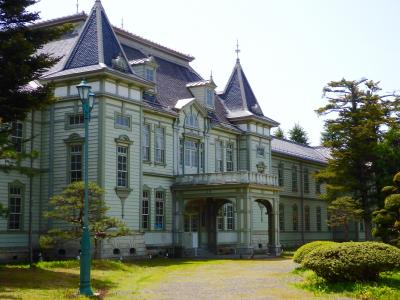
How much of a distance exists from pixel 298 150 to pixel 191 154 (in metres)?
22.4

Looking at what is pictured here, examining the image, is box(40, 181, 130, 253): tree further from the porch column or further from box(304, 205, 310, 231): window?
box(304, 205, 310, 231): window

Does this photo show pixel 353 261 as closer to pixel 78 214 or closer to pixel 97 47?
pixel 78 214

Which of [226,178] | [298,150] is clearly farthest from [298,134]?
[226,178]

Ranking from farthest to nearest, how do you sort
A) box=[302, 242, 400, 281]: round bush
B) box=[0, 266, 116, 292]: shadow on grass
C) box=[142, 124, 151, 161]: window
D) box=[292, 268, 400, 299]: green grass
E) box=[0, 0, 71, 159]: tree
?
1. box=[142, 124, 151, 161]: window
2. box=[0, 0, 71, 159]: tree
3. box=[0, 266, 116, 292]: shadow on grass
4. box=[302, 242, 400, 281]: round bush
5. box=[292, 268, 400, 299]: green grass

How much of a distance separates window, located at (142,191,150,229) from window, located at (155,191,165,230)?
2.94ft

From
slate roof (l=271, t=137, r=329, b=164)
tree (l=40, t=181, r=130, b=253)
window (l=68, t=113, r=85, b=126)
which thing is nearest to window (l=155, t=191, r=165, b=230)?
window (l=68, t=113, r=85, b=126)

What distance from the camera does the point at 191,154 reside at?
38.9m

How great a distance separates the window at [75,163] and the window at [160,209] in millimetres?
5799

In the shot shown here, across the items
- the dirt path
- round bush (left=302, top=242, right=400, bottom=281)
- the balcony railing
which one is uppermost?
the balcony railing

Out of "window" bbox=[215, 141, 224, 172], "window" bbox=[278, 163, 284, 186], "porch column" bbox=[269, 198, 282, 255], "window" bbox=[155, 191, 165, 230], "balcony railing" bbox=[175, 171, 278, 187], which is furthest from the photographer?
"window" bbox=[278, 163, 284, 186]

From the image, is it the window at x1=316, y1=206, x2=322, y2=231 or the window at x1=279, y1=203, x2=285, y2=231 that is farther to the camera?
the window at x1=316, y1=206, x2=322, y2=231

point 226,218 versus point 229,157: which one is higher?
point 229,157

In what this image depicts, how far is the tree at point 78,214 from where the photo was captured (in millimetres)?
26391

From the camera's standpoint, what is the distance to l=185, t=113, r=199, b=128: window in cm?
3838
